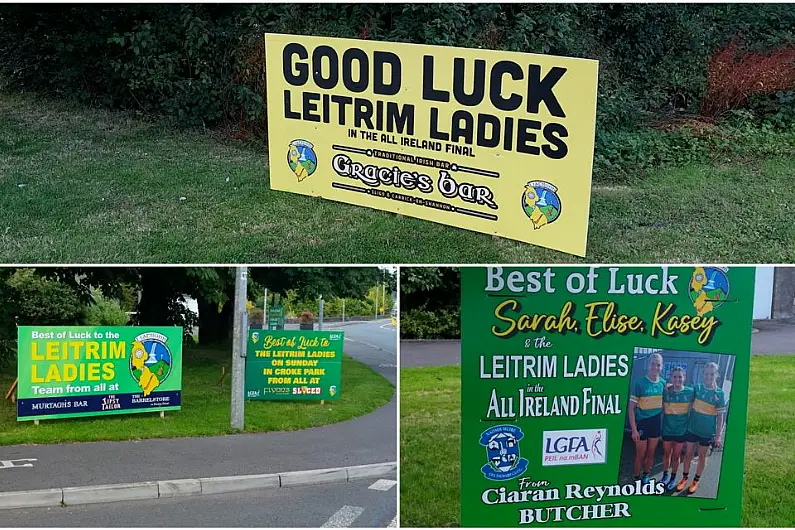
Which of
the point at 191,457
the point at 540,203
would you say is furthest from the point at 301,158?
the point at 191,457

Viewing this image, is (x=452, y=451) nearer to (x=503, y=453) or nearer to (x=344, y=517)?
(x=344, y=517)

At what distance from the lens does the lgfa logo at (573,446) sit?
4367mm

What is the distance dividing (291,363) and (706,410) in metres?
6.76

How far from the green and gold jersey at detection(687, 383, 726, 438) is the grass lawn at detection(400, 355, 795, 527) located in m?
1.26

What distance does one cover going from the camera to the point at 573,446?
439 centimetres

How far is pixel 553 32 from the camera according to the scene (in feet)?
33.1

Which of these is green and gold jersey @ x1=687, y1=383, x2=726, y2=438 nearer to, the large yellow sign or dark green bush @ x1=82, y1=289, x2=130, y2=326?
the large yellow sign

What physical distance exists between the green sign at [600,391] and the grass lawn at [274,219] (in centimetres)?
202

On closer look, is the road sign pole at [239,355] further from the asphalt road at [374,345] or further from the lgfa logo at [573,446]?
the lgfa logo at [573,446]

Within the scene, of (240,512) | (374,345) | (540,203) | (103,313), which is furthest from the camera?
(374,345)

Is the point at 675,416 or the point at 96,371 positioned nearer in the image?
the point at 675,416

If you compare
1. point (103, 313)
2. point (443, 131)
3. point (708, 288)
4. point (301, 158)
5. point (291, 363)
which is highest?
point (443, 131)

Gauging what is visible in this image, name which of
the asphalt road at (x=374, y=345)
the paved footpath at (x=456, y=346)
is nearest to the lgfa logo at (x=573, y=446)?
the paved footpath at (x=456, y=346)

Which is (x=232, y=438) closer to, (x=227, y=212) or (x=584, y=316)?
(x=227, y=212)
